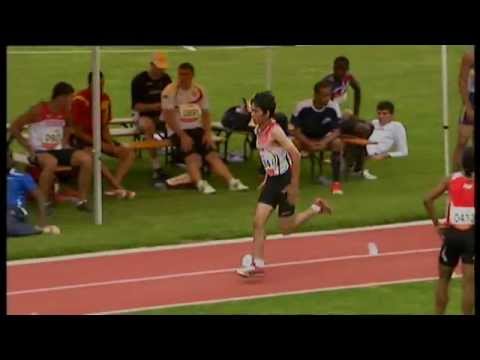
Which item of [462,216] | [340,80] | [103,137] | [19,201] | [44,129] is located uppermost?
[340,80]

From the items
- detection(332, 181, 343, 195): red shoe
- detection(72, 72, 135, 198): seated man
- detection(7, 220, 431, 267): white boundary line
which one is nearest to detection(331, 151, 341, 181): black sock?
detection(332, 181, 343, 195): red shoe

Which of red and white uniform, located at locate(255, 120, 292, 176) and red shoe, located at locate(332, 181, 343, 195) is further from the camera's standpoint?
red shoe, located at locate(332, 181, 343, 195)

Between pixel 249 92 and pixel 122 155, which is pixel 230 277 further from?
pixel 249 92

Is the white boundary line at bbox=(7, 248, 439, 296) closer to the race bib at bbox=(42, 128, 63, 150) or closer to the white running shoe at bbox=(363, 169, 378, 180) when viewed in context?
the race bib at bbox=(42, 128, 63, 150)

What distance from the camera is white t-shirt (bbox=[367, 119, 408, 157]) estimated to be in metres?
19.2

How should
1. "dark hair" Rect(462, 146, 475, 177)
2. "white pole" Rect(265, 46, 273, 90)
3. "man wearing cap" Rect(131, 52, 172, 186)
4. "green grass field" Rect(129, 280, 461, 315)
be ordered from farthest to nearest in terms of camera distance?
"white pole" Rect(265, 46, 273, 90) < "man wearing cap" Rect(131, 52, 172, 186) < "green grass field" Rect(129, 280, 461, 315) < "dark hair" Rect(462, 146, 475, 177)

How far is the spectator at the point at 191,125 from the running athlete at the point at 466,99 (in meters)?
2.80

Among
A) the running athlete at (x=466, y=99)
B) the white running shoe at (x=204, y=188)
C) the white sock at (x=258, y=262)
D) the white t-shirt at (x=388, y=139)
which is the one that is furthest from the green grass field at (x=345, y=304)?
the white t-shirt at (x=388, y=139)

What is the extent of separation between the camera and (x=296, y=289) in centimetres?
1352

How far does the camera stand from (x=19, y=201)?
1527 cm

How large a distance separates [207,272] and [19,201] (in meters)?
2.45

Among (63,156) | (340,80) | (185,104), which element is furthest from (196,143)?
(340,80)

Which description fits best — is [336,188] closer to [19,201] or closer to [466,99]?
[466,99]

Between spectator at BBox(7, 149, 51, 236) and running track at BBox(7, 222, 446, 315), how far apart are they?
993mm
